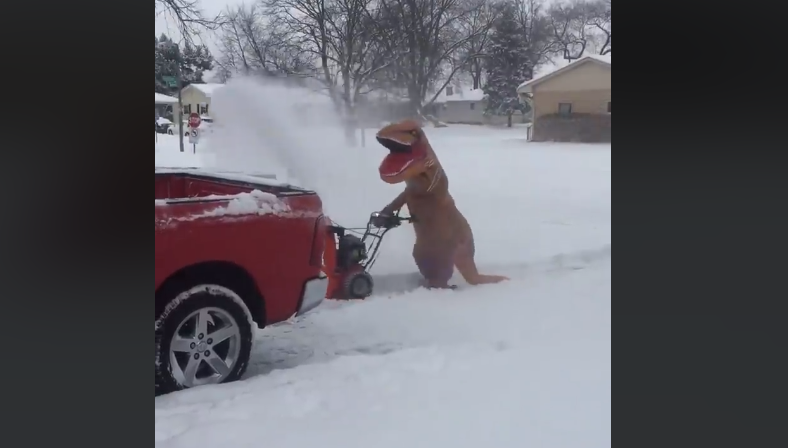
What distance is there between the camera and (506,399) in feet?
10.7

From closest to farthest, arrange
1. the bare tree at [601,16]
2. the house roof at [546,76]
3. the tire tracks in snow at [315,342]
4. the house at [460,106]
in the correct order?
1. the tire tracks in snow at [315,342]
2. the bare tree at [601,16]
3. the house at [460,106]
4. the house roof at [546,76]

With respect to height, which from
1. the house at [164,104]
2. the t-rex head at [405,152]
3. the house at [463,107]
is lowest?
the t-rex head at [405,152]

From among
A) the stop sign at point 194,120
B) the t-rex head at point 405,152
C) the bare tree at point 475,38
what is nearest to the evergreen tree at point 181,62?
the stop sign at point 194,120

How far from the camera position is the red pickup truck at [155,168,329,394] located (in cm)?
309

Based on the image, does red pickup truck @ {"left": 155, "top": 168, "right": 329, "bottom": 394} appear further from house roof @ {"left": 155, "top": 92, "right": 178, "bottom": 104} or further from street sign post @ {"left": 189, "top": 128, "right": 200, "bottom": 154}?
house roof @ {"left": 155, "top": 92, "right": 178, "bottom": 104}

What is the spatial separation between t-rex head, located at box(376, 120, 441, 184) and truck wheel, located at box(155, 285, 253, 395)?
1.67 metres

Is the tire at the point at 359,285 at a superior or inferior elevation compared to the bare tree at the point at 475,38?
inferior

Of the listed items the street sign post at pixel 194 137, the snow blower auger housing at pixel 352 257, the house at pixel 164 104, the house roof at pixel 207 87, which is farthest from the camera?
the snow blower auger housing at pixel 352 257

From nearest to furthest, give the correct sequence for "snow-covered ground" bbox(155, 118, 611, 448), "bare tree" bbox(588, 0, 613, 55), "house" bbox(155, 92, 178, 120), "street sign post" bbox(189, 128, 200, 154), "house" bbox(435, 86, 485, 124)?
"snow-covered ground" bbox(155, 118, 611, 448)
"house" bbox(155, 92, 178, 120)
"street sign post" bbox(189, 128, 200, 154)
"bare tree" bbox(588, 0, 613, 55)
"house" bbox(435, 86, 485, 124)

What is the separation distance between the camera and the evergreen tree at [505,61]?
4680 millimetres

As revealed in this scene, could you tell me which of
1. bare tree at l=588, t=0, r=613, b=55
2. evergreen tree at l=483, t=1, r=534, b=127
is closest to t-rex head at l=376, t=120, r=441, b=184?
evergreen tree at l=483, t=1, r=534, b=127

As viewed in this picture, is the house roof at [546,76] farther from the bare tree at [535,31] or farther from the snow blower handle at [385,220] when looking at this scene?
the snow blower handle at [385,220]

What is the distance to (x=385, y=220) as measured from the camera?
4566mm

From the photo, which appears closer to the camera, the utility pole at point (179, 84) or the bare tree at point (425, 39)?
the utility pole at point (179, 84)
